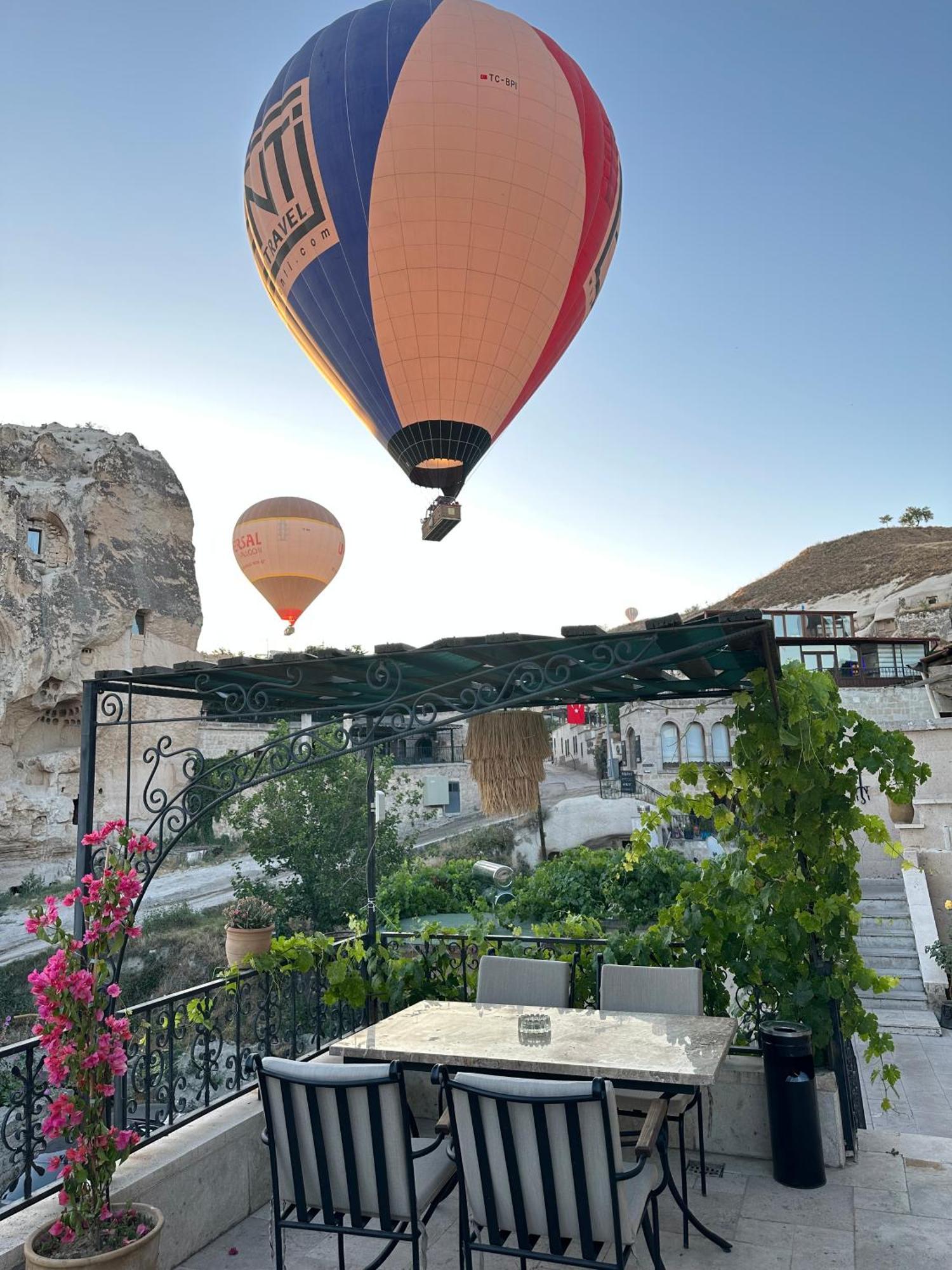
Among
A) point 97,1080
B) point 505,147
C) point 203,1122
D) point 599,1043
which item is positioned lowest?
point 203,1122

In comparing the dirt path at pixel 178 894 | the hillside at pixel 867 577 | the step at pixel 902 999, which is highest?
the hillside at pixel 867 577

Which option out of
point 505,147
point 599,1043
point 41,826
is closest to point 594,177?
point 505,147

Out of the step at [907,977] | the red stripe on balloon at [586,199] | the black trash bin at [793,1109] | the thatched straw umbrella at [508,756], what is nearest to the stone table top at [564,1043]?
the black trash bin at [793,1109]

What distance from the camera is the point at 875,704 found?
31266 mm

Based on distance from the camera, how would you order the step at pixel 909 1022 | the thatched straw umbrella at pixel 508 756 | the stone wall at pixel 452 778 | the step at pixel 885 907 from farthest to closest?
the stone wall at pixel 452 778 → the step at pixel 885 907 → the step at pixel 909 1022 → the thatched straw umbrella at pixel 508 756

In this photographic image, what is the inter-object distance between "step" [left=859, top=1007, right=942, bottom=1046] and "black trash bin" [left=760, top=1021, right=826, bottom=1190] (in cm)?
1084

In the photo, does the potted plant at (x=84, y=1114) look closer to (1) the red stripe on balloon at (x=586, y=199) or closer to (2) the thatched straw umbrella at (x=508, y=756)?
(2) the thatched straw umbrella at (x=508, y=756)

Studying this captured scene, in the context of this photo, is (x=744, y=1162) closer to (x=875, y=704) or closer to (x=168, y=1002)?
(x=168, y=1002)

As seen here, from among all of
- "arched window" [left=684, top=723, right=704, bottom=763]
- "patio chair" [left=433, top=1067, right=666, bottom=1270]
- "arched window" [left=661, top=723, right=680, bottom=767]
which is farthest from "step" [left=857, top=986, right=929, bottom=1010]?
"arched window" [left=684, top=723, right=704, bottom=763]

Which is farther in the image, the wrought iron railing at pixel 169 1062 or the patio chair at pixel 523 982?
the patio chair at pixel 523 982

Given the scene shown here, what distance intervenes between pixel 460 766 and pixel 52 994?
31966mm

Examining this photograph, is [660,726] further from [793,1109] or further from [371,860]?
[793,1109]

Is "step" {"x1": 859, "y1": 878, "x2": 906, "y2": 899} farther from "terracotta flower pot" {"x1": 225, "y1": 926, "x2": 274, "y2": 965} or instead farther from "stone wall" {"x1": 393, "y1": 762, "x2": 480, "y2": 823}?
"terracotta flower pot" {"x1": 225, "y1": 926, "x2": 274, "y2": 965}

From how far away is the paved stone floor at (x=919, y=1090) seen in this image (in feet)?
29.6
